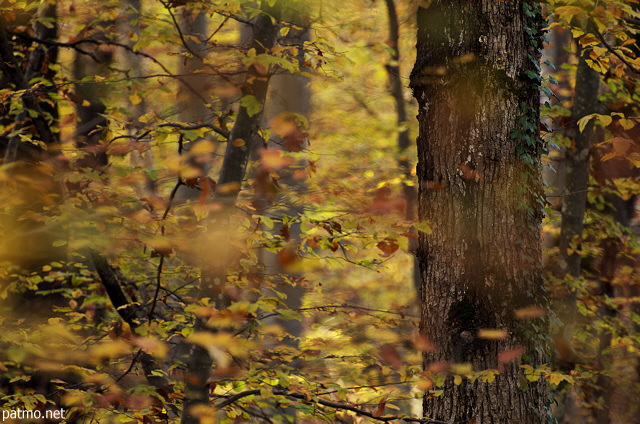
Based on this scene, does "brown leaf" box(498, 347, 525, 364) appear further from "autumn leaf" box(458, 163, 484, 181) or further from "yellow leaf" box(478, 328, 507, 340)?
"autumn leaf" box(458, 163, 484, 181)

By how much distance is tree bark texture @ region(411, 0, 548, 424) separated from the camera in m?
4.11

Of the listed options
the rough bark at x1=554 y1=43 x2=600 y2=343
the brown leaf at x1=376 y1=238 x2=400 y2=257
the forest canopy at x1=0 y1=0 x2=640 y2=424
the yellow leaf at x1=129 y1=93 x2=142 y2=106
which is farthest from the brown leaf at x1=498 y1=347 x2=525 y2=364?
the yellow leaf at x1=129 y1=93 x2=142 y2=106

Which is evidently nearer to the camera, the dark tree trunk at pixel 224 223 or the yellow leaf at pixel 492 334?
the yellow leaf at pixel 492 334

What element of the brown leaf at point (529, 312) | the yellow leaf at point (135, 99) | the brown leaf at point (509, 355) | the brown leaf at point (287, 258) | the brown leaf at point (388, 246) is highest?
the yellow leaf at point (135, 99)

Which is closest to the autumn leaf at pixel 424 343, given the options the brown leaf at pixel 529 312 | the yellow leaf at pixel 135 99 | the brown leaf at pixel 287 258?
the brown leaf at pixel 529 312

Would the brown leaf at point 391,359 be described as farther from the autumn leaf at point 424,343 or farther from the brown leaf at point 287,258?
the brown leaf at point 287,258

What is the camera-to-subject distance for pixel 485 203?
13.6 ft

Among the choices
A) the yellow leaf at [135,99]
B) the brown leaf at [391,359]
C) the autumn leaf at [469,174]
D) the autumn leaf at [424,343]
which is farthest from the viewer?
the yellow leaf at [135,99]

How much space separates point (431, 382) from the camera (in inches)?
159

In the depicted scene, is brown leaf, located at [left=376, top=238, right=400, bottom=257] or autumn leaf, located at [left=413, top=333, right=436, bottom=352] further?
autumn leaf, located at [left=413, top=333, right=436, bottom=352]

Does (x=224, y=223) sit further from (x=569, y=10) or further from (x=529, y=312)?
(x=569, y=10)

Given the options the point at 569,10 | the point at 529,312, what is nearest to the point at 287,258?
the point at 529,312

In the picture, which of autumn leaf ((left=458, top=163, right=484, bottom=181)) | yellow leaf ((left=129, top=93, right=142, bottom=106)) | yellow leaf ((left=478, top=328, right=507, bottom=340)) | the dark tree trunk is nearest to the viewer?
yellow leaf ((left=478, top=328, right=507, bottom=340))

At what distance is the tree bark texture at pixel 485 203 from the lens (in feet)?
13.5
